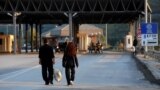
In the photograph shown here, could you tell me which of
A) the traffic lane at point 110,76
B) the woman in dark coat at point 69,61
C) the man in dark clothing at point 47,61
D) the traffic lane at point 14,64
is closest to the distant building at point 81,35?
the traffic lane at point 14,64

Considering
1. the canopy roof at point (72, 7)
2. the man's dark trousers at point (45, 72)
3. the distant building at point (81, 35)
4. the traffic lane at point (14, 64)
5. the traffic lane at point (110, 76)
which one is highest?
the canopy roof at point (72, 7)

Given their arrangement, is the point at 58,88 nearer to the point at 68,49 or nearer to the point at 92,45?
the point at 68,49

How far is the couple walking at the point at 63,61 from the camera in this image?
1991 centimetres

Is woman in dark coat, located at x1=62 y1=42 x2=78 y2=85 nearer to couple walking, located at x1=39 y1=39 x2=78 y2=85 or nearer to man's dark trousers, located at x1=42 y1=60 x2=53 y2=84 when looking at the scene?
couple walking, located at x1=39 y1=39 x2=78 y2=85

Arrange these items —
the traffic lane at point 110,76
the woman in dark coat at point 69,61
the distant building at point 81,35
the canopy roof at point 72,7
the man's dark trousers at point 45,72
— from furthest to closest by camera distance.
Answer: the distant building at point 81,35 → the canopy roof at point 72,7 → the traffic lane at point 110,76 → the man's dark trousers at point 45,72 → the woman in dark coat at point 69,61

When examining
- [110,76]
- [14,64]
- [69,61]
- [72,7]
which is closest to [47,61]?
[69,61]

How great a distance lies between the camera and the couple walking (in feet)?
65.3

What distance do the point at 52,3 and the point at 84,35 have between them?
20388 millimetres

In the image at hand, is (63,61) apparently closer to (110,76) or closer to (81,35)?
(110,76)

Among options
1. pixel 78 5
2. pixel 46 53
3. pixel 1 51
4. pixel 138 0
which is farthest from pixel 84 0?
pixel 46 53

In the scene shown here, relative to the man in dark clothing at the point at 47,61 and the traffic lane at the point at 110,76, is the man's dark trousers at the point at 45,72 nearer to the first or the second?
the man in dark clothing at the point at 47,61

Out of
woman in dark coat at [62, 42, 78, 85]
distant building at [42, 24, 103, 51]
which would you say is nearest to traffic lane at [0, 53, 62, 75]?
woman in dark coat at [62, 42, 78, 85]

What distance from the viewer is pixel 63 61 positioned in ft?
65.8

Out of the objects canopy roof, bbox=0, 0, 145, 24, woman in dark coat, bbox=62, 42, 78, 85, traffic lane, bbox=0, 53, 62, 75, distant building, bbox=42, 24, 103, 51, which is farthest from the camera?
distant building, bbox=42, 24, 103, 51
